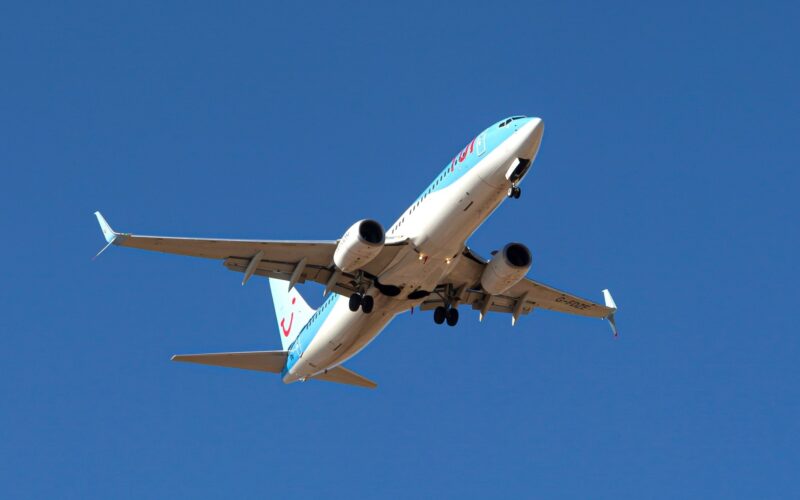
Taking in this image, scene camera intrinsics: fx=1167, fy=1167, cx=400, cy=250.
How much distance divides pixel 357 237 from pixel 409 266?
90.7 inches

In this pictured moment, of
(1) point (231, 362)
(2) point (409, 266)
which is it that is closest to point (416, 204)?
(2) point (409, 266)

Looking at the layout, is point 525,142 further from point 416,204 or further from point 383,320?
point 383,320

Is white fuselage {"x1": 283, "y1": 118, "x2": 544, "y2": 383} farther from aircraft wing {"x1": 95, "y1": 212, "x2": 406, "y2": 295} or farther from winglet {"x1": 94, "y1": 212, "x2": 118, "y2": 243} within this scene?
winglet {"x1": 94, "y1": 212, "x2": 118, "y2": 243}

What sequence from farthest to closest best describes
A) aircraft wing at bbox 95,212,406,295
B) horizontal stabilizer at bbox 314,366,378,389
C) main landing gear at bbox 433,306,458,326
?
horizontal stabilizer at bbox 314,366,378,389 < main landing gear at bbox 433,306,458,326 < aircraft wing at bbox 95,212,406,295

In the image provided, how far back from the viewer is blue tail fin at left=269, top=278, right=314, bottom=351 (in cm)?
4534

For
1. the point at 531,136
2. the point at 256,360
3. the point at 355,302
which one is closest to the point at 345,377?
the point at 256,360

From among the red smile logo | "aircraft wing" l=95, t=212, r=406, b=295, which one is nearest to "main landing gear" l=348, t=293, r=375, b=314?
"aircraft wing" l=95, t=212, r=406, b=295

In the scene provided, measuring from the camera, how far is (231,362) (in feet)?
141

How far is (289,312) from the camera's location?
47.2m

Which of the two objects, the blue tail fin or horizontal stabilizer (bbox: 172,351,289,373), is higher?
the blue tail fin

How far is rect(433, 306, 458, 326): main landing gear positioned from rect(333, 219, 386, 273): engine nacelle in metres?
5.83

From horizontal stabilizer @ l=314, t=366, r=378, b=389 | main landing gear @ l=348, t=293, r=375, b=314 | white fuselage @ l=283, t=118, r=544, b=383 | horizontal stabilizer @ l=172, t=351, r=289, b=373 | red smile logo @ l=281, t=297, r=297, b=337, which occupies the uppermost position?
red smile logo @ l=281, t=297, r=297, b=337

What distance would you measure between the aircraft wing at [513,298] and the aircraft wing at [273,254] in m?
3.61

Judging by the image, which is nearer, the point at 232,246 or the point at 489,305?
the point at 232,246
